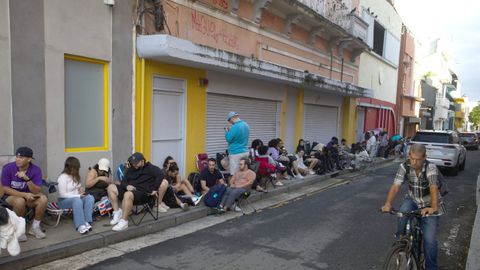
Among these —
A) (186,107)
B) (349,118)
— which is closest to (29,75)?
(186,107)

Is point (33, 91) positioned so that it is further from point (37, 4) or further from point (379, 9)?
point (379, 9)

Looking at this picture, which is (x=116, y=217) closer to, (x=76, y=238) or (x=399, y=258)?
(x=76, y=238)

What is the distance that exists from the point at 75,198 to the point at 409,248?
15.3ft

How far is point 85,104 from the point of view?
24.3 feet

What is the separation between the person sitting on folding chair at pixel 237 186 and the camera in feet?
25.7

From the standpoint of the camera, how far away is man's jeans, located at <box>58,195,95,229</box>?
589 cm

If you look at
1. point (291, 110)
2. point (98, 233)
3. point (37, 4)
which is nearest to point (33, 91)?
point (37, 4)

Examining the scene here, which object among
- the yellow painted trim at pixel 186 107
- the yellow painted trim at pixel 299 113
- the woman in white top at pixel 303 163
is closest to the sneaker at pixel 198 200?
the yellow painted trim at pixel 186 107

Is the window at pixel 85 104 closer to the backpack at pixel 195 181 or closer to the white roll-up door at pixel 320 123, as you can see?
the backpack at pixel 195 181

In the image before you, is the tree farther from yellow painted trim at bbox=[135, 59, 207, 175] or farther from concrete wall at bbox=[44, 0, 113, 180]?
concrete wall at bbox=[44, 0, 113, 180]

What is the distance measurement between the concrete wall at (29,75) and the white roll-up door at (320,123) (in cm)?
1150

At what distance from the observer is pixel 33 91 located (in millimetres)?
6375

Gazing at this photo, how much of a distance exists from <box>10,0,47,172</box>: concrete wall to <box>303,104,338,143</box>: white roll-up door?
11.5 m

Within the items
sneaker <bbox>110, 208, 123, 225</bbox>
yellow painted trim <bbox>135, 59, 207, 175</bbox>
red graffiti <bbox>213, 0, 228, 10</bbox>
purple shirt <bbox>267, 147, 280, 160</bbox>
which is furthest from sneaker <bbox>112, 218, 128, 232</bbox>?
red graffiti <bbox>213, 0, 228, 10</bbox>
